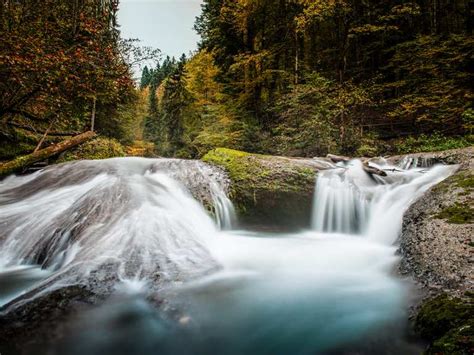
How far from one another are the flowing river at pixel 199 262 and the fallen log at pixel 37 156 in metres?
1.04

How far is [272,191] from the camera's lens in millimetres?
6691

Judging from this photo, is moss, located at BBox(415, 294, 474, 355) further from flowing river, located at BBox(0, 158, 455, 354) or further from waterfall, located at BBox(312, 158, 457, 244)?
waterfall, located at BBox(312, 158, 457, 244)

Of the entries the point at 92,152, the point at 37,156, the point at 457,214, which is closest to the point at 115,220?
the point at 457,214

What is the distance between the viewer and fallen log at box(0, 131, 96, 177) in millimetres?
8352

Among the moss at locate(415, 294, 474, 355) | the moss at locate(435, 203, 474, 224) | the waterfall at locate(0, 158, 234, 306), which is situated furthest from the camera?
the waterfall at locate(0, 158, 234, 306)

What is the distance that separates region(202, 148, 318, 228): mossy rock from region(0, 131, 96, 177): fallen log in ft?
19.3

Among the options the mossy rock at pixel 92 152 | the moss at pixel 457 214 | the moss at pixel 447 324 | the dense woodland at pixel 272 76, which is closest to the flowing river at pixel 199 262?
the moss at pixel 447 324

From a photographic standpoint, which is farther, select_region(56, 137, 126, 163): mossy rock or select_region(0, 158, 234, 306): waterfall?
select_region(56, 137, 126, 163): mossy rock

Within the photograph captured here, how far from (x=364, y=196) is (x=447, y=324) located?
4.76 meters

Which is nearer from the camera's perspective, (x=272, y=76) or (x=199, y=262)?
(x=199, y=262)

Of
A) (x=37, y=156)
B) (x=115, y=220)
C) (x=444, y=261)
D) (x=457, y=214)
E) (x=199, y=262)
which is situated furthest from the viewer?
(x=37, y=156)

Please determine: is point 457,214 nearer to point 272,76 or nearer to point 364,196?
point 364,196

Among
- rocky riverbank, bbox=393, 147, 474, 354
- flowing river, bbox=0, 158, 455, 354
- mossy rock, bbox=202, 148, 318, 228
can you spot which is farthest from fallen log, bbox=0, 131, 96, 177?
rocky riverbank, bbox=393, 147, 474, 354

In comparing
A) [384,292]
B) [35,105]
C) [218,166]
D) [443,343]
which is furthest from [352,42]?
[443,343]
